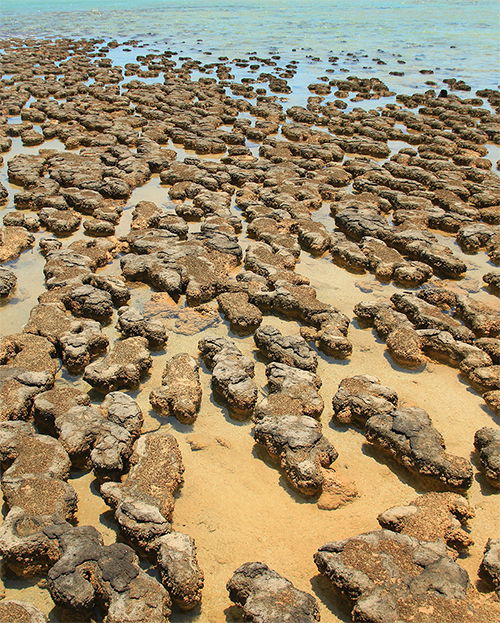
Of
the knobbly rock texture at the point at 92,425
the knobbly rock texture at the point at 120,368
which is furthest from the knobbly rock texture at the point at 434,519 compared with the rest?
the knobbly rock texture at the point at 120,368

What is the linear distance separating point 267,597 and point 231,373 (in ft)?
8.59

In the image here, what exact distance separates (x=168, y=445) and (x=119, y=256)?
15.4ft

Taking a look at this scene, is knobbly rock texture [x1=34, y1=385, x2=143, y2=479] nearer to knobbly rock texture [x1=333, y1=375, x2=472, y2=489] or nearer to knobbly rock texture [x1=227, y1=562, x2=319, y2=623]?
knobbly rock texture [x1=227, y1=562, x2=319, y2=623]

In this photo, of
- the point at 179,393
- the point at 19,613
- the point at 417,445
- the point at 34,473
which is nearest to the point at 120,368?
the point at 179,393

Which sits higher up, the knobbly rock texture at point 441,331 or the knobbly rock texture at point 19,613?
the knobbly rock texture at point 441,331

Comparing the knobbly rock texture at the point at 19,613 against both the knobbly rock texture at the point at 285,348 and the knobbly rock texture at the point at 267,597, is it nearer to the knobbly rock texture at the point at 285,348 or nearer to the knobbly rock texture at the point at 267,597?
the knobbly rock texture at the point at 267,597

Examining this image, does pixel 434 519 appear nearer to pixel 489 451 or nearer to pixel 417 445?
pixel 417 445

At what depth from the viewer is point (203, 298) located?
7645mm

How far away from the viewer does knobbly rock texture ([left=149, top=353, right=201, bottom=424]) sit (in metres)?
5.60

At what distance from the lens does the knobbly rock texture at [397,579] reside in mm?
3684

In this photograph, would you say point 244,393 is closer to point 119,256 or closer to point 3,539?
point 3,539

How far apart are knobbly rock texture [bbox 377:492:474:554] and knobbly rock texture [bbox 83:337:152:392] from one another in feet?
10.3

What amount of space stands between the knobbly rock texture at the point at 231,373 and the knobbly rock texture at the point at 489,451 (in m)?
2.43

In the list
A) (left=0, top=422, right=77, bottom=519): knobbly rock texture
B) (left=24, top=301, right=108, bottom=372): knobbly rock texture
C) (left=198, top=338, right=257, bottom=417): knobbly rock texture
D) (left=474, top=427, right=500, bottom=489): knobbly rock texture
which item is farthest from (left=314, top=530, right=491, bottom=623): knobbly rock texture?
(left=24, top=301, right=108, bottom=372): knobbly rock texture
